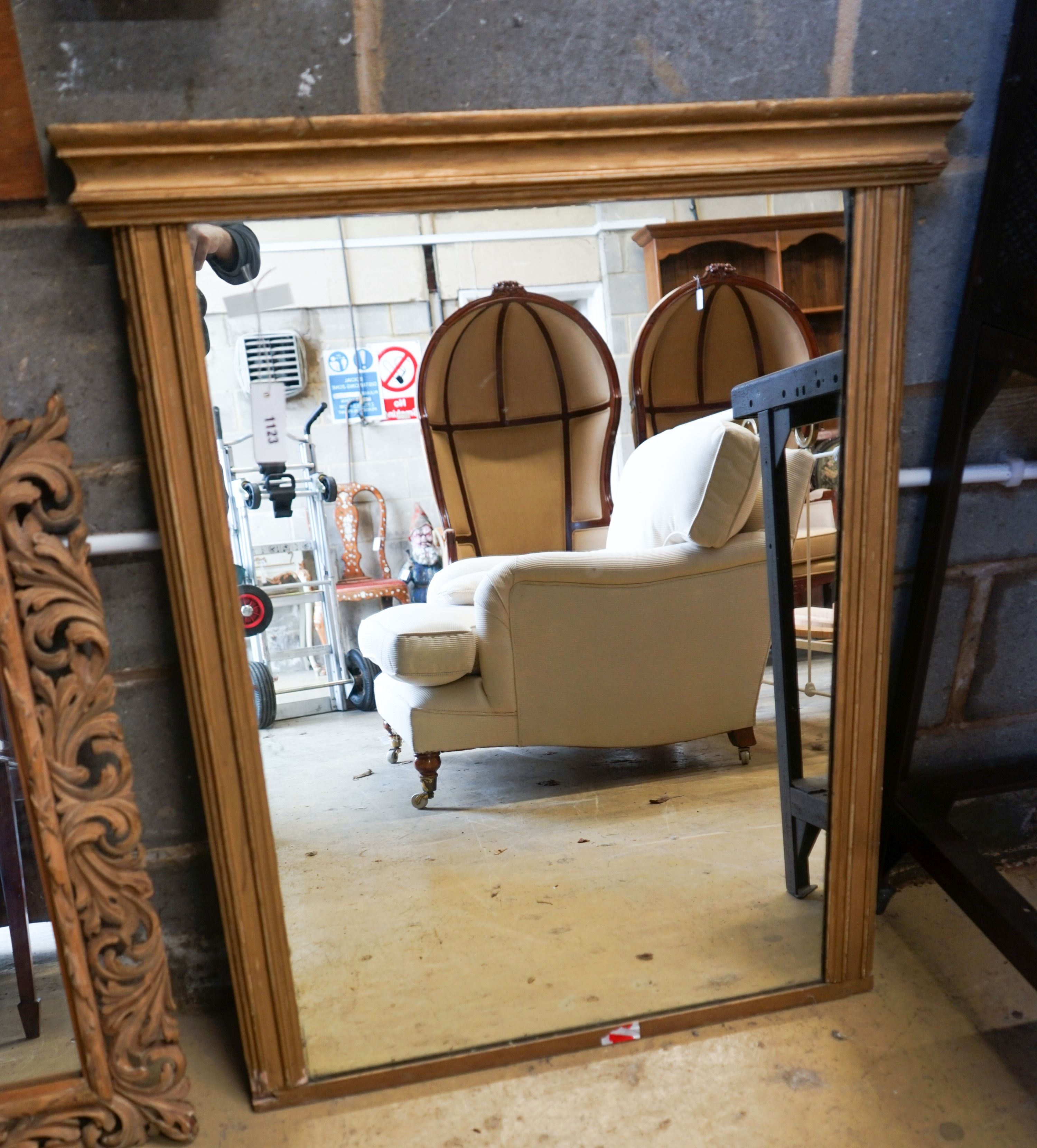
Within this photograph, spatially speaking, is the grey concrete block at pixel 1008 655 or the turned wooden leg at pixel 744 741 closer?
the turned wooden leg at pixel 744 741

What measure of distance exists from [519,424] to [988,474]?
0.76 meters

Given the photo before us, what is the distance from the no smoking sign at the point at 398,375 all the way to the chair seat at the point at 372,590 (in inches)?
8.8

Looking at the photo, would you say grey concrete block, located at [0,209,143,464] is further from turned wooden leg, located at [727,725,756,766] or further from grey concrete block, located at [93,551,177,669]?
turned wooden leg, located at [727,725,756,766]

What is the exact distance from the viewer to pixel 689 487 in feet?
4.66

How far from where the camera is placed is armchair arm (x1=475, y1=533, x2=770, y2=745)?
1.43m

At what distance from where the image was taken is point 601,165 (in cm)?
120

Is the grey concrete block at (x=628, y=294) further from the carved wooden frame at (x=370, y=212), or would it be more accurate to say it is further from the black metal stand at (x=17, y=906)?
the black metal stand at (x=17, y=906)

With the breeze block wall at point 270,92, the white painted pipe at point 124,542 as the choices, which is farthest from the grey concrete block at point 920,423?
the white painted pipe at point 124,542

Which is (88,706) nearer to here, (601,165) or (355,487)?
(355,487)

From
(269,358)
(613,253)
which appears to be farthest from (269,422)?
(613,253)

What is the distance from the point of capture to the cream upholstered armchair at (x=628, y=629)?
1382mm

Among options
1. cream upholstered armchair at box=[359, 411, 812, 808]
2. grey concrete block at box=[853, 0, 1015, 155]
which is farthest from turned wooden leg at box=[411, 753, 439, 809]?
grey concrete block at box=[853, 0, 1015, 155]

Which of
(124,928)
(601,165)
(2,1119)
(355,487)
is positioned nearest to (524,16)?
(601,165)

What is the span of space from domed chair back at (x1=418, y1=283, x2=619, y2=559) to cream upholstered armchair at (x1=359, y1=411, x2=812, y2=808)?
1.6 inches
